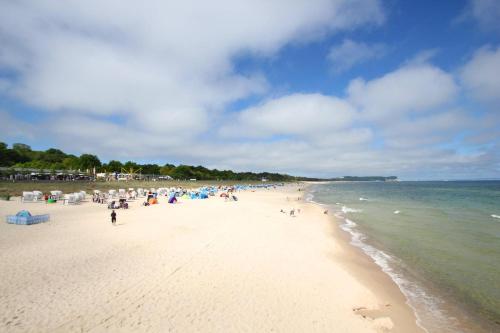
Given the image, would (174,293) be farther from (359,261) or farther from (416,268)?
(416,268)

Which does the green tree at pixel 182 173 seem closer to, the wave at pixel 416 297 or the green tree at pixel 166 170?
the green tree at pixel 166 170

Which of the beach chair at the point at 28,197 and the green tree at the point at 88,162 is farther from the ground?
the green tree at the point at 88,162

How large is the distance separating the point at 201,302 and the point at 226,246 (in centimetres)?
545

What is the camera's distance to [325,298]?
8164 mm

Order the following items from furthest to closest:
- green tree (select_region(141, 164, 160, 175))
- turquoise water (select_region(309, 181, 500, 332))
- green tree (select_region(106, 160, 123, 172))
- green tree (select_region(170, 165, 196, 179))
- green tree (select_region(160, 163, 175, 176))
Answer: green tree (select_region(160, 163, 175, 176)) → green tree (select_region(141, 164, 160, 175)) → green tree (select_region(170, 165, 196, 179)) → green tree (select_region(106, 160, 123, 172)) → turquoise water (select_region(309, 181, 500, 332))

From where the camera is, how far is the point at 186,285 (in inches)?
326

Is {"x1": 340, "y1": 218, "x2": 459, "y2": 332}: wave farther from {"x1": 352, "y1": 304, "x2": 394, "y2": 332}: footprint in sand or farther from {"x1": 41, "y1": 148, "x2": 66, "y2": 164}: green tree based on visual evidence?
{"x1": 41, "y1": 148, "x2": 66, "y2": 164}: green tree

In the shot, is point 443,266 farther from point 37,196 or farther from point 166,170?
point 166,170

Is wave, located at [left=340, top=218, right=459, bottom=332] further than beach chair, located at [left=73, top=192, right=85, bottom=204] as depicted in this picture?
No

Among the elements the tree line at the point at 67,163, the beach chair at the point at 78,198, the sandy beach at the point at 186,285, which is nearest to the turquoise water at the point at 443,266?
the sandy beach at the point at 186,285

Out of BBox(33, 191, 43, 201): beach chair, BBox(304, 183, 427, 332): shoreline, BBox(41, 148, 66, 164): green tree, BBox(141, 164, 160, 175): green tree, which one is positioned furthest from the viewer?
BBox(141, 164, 160, 175): green tree

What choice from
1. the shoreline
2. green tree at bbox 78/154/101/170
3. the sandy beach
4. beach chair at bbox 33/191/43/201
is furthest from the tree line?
the shoreline

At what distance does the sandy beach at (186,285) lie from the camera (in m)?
6.43

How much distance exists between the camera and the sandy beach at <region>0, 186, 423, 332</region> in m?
6.43
